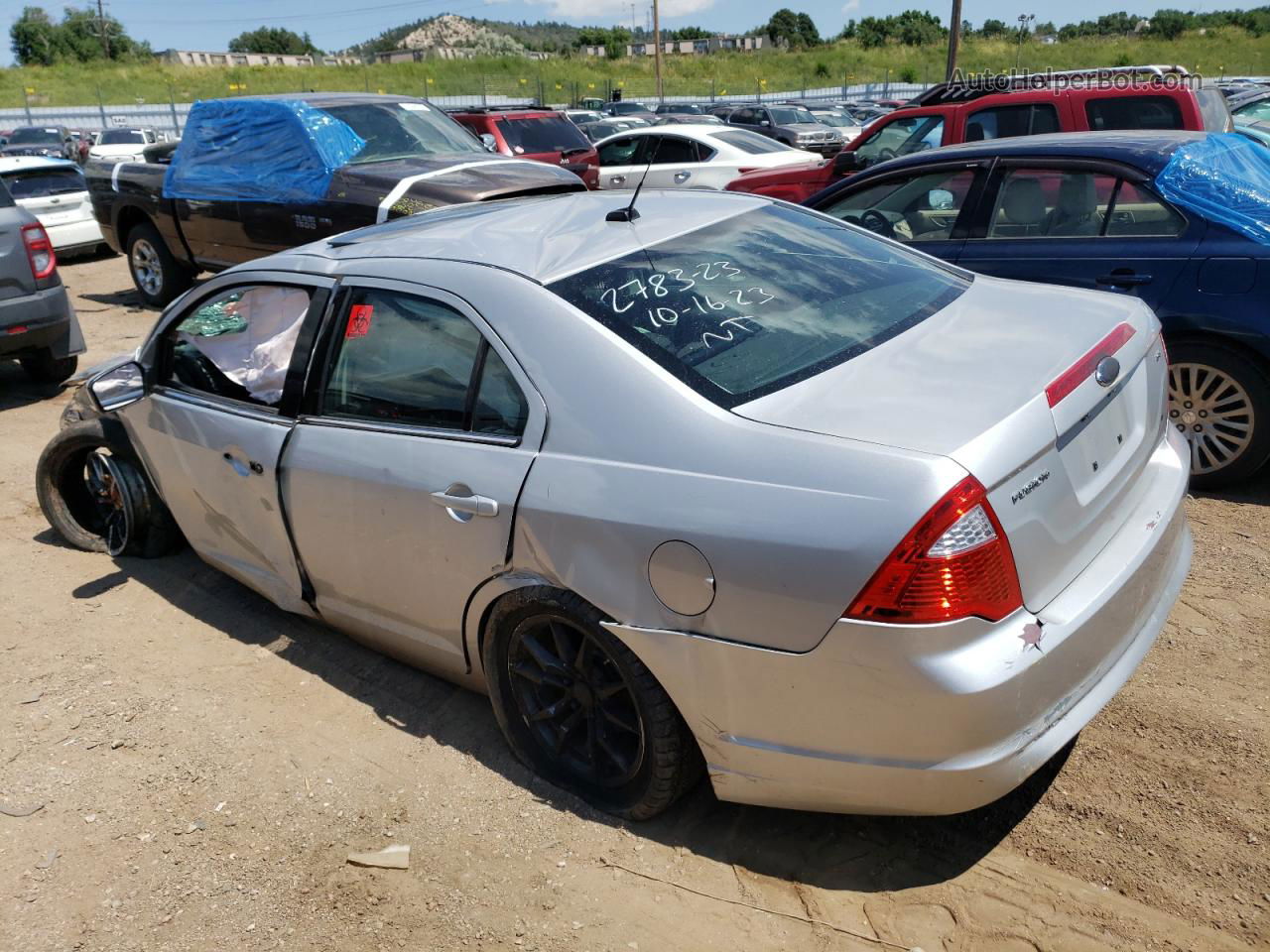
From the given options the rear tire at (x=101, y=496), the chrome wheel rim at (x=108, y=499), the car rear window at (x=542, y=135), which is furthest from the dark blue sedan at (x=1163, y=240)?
the car rear window at (x=542, y=135)

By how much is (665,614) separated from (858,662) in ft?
1.58

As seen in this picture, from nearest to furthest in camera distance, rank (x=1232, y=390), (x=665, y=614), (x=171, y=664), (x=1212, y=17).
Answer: (x=665, y=614) → (x=171, y=664) → (x=1232, y=390) → (x=1212, y=17)

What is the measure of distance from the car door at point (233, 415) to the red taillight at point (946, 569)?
213cm

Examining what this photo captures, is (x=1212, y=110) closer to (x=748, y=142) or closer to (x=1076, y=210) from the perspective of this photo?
(x=1076, y=210)

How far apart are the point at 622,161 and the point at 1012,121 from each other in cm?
644

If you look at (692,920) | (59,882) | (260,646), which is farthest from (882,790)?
(260,646)

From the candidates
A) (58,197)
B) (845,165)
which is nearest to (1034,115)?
(845,165)

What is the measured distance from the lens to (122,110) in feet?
134

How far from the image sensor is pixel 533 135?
539 inches

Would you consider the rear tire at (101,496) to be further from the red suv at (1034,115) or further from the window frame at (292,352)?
the red suv at (1034,115)

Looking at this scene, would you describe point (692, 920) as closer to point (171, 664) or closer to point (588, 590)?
point (588, 590)

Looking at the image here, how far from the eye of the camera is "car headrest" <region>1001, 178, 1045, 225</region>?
214 inches

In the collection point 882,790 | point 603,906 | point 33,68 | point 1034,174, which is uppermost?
point 33,68

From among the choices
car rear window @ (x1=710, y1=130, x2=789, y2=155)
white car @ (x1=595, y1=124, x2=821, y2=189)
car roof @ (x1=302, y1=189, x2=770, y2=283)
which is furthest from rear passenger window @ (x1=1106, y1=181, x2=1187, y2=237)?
car rear window @ (x1=710, y1=130, x2=789, y2=155)
